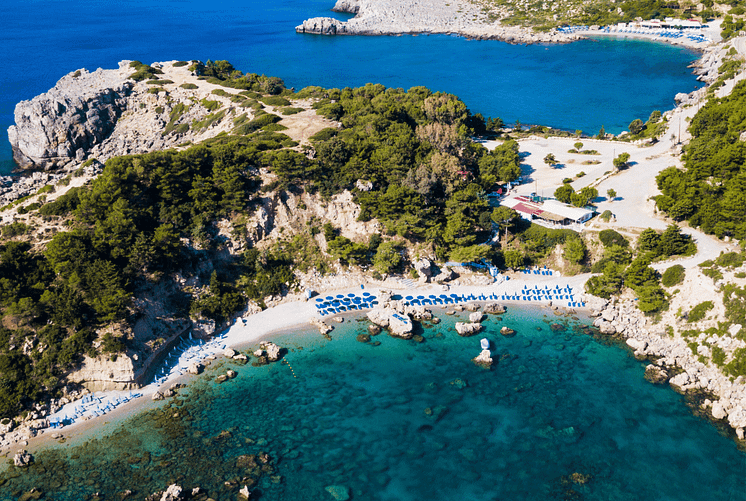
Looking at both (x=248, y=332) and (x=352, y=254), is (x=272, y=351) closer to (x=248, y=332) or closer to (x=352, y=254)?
(x=248, y=332)

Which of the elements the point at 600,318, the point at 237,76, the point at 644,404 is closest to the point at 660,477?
the point at 644,404

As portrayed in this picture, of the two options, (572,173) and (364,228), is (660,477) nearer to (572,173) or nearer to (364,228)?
(364,228)

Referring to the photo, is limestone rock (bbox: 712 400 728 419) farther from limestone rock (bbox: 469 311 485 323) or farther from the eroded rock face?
the eroded rock face

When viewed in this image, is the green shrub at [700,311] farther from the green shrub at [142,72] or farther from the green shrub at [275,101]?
the green shrub at [142,72]

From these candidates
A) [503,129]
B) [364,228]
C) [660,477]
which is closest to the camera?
[660,477]

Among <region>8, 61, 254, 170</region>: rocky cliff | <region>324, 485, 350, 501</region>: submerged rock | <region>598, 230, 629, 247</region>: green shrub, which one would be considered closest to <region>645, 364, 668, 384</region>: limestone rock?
<region>598, 230, 629, 247</region>: green shrub

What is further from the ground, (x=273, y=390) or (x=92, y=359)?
(x=92, y=359)
